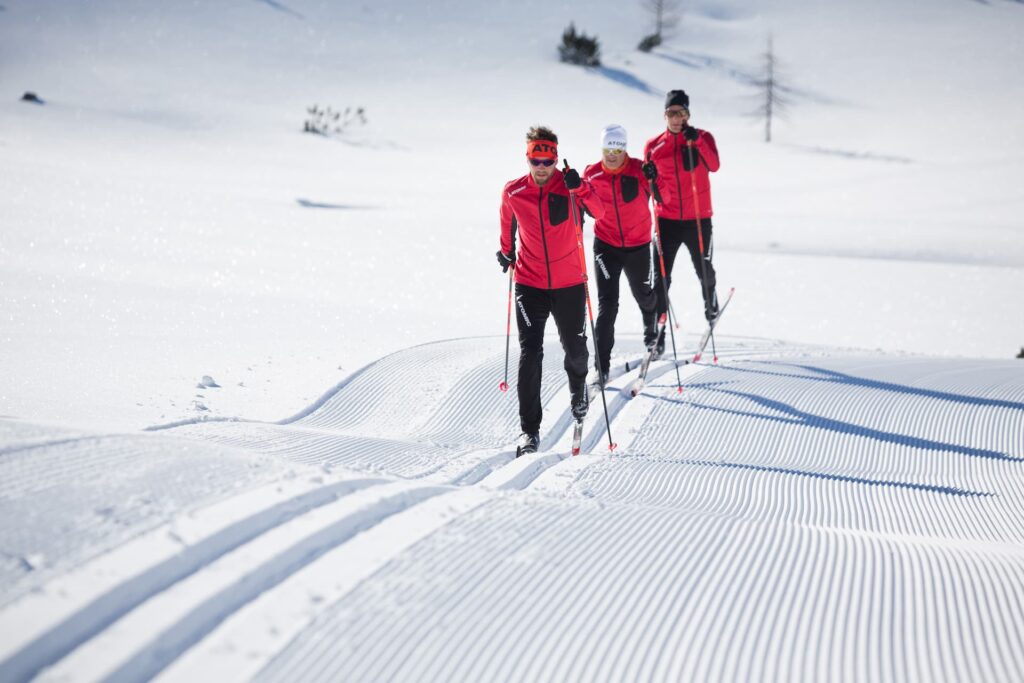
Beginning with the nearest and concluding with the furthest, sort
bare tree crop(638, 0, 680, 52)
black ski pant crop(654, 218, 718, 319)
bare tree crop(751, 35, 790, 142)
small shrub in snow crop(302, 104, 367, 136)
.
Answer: black ski pant crop(654, 218, 718, 319), small shrub in snow crop(302, 104, 367, 136), bare tree crop(751, 35, 790, 142), bare tree crop(638, 0, 680, 52)

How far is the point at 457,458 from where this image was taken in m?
4.34

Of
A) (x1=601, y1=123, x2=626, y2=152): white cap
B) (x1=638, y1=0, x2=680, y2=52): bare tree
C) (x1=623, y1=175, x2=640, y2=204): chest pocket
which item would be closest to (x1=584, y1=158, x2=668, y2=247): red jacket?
(x1=623, y1=175, x2=640, y2=204): chest pocket

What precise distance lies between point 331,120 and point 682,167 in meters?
25.1

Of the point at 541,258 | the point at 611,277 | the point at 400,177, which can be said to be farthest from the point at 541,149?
the point at 400,177

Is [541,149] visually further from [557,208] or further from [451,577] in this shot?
[451,577]

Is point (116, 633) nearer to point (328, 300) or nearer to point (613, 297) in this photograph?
point (613, 297)

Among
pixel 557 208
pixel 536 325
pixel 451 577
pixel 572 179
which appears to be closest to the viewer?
pixel 451 577

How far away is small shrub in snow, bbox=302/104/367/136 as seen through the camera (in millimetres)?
28266

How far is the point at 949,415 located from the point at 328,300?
19.3ft

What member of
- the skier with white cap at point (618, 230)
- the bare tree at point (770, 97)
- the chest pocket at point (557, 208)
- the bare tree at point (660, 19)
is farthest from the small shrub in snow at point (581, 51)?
the chest pocket at point (557, 208)

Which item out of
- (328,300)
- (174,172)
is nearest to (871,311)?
(328,300)

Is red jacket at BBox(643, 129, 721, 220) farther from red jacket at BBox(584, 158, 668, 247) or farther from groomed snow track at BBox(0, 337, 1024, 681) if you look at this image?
groomed snow track at BBox(0, 337, 1024, 681)

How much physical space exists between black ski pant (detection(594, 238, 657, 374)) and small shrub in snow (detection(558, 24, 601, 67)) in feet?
108

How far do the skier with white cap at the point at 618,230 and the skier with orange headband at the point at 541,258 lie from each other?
26.8 inches
